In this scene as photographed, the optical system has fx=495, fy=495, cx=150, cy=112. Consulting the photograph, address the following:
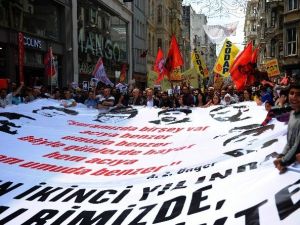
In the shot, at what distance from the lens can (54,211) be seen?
6.24 metres

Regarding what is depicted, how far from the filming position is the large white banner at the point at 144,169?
5.38 m

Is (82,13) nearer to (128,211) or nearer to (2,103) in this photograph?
(2,103)

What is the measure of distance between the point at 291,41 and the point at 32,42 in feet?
88.9

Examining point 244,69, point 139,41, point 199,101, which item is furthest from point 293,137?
point 139,41

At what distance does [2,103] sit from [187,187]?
18.6 feet

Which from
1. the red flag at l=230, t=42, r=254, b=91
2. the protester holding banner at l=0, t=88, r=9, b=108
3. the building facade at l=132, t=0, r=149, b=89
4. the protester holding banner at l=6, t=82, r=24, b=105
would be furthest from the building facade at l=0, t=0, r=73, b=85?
the building facade at l=132, t=0, r=149, b=89

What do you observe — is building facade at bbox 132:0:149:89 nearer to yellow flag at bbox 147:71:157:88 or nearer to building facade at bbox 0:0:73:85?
yellow flag at bbox 147:71:157:88

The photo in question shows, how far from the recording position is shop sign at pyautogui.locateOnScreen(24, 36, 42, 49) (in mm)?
21492

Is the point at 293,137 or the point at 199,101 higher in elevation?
the point at 293,137

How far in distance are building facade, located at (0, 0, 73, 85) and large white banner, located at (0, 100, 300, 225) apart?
825 cm

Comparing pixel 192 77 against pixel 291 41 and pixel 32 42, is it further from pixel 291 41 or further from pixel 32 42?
pixel 291 41

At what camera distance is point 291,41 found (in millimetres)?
42688

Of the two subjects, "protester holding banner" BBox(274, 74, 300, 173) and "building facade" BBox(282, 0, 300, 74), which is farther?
"building facade" BBox(282, 0, 300, 74)

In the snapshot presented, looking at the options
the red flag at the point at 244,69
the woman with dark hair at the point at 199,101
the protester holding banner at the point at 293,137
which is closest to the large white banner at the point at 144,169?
the protester holding banner at the point at 293,137
